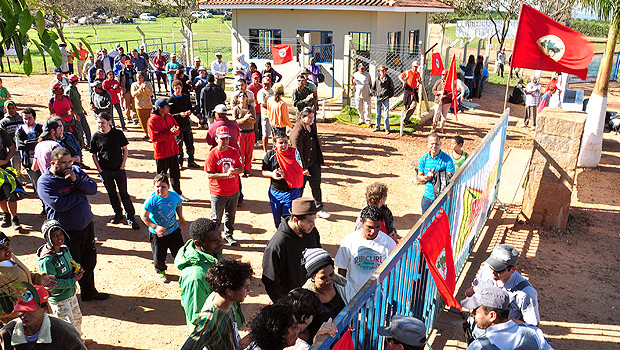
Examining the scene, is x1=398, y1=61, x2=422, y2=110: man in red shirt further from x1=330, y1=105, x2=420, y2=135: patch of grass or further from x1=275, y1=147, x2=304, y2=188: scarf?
x1=275, y1=147, x2=304, y2=188: scarf

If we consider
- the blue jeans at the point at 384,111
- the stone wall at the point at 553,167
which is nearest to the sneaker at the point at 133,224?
the stone wall at the point at 553,167

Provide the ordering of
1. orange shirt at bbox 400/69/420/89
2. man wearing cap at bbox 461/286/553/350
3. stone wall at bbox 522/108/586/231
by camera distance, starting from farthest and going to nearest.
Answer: orange shirt at bbox 400/69/420/89 < stone wall at bbox 522/108/586/231 < man wearing cap at bbox 461/286/553/350

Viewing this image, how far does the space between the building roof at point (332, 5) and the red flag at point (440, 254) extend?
14.6m

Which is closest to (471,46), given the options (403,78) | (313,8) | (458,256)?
(313,8)

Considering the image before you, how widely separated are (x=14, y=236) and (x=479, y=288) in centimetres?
720

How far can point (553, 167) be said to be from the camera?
26.0 ft

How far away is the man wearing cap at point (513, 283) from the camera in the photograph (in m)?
4.32

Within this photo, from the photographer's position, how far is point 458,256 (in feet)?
20.5

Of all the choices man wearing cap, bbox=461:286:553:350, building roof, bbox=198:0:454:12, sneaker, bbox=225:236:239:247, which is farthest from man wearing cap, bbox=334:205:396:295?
building roof, bbox=198:0:454:12

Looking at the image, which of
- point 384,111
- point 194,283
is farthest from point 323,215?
point 384,111

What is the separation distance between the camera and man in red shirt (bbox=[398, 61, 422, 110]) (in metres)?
14.4

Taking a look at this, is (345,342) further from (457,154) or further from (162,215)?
(457,154)

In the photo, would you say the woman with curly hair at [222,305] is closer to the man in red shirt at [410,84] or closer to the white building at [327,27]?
the man in red shirt at [410,84]

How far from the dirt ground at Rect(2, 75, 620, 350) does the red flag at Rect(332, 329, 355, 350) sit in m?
2.75
